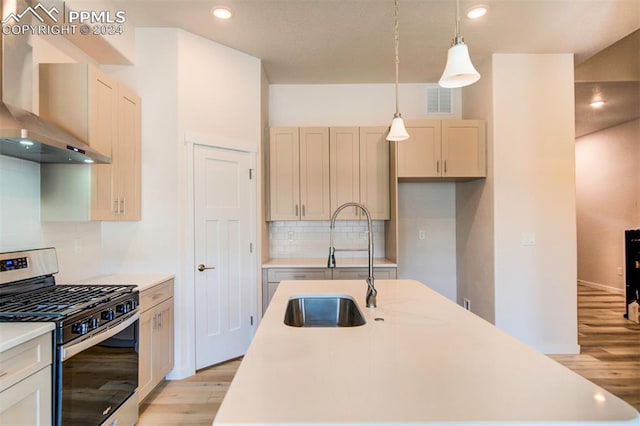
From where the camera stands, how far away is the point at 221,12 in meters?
2.62

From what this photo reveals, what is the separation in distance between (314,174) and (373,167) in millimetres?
661

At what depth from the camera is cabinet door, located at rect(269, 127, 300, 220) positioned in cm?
366

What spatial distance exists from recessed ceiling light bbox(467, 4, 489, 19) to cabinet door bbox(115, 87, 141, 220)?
2.77 m

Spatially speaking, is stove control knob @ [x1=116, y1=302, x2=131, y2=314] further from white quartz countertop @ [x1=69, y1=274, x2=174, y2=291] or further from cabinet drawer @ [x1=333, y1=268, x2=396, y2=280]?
cabinet drawer @ [x1=333, y1=268, x2=396, y2=280]

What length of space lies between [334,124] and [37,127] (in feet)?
9.55

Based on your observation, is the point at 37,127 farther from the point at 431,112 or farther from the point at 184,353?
the point at 431,112

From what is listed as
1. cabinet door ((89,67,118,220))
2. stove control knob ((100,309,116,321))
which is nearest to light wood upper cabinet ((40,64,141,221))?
cabinet door ((89,67,118,220))

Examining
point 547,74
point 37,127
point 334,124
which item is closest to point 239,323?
point 37,127

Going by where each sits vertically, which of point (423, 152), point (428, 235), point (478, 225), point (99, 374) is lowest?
point (99, 374)

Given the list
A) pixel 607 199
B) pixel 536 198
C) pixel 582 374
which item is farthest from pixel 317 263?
pixel 607 199

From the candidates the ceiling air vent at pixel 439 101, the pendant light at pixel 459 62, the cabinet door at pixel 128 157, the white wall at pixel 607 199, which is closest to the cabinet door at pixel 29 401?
the cabinet door at pixel 128 157

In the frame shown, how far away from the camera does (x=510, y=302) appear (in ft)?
10.8

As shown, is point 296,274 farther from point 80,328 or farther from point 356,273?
point 80,328

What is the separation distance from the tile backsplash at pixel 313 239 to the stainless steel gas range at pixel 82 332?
2.00m
